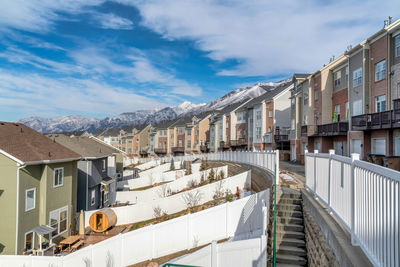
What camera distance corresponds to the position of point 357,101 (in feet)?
90.7

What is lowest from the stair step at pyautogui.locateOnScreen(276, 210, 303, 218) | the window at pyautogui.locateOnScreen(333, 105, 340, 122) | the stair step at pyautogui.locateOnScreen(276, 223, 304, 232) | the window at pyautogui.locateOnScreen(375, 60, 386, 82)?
the stair step at pyautogui.locateOnScreen(276, 223, 304, 232)

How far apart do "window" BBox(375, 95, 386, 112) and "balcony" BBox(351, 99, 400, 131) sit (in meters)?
1.23

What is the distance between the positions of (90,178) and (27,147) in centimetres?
883

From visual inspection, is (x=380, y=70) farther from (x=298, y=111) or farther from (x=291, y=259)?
(x=291, y=259)

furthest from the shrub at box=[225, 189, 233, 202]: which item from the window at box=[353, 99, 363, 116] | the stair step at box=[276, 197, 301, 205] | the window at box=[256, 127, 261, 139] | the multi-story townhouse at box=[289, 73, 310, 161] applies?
the window at box=[256, 127, 261, 139]

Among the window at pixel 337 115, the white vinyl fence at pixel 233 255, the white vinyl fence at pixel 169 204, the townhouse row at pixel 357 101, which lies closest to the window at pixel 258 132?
the townhouse row at pixel 357 101

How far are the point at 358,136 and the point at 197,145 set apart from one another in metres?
51.1

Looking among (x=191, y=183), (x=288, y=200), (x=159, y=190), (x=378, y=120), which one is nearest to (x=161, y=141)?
(x=191, y=183)

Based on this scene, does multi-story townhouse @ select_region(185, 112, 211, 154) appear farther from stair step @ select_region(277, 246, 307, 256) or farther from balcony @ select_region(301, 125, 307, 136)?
stair step @ select_region(277, 246, 307, 256)

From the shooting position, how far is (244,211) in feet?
45.4

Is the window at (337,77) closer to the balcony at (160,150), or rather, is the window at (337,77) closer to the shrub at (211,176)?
the shrub at (211,176)

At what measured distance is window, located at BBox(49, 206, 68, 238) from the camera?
1892 centimetres

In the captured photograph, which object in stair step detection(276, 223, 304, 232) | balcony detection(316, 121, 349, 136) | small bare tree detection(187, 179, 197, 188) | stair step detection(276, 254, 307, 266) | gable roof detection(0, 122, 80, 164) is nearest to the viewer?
stair step detection(276, 254, 307, 266)

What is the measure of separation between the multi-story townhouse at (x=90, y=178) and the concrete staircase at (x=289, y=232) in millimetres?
18435
